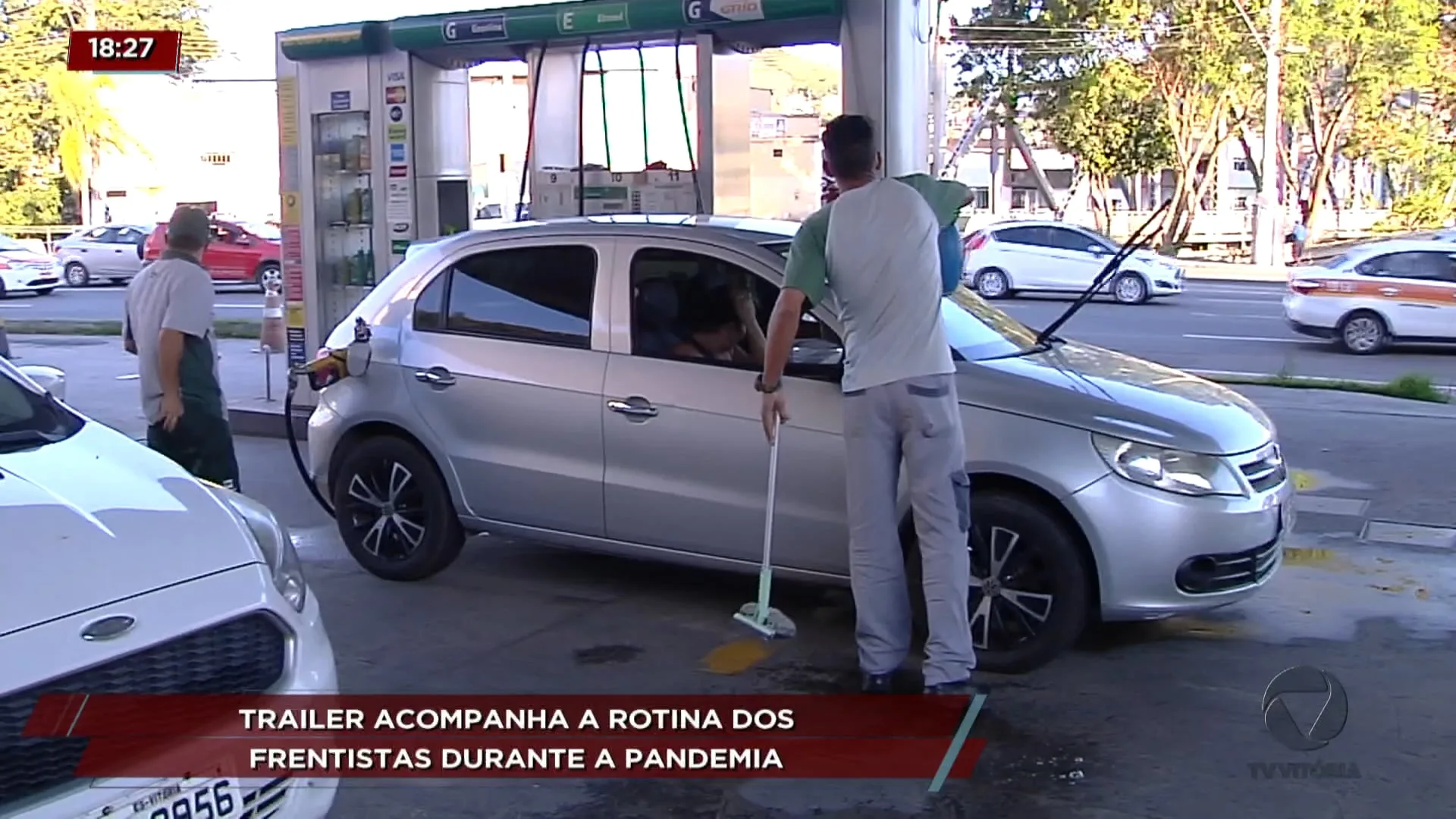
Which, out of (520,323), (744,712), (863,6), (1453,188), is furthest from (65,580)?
(1453,188)

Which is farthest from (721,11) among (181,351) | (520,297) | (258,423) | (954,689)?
(954,689)

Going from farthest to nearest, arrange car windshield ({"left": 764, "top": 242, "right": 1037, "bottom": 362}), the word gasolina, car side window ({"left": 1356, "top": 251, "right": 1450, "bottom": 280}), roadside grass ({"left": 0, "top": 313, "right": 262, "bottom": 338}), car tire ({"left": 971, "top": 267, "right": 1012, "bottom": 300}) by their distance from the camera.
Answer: car tire ({"left": 971, "top": 267, "right": 1012, "bottom": 300}), roadside grass ({"left": 0, "top": 313, "right": 262, "bottom": 338}), car side window ({"left": 1356, "top": 251, "right": 1450, "bottom": 280}), car windshield ({"left": 764, "top": 242, "right": 1037, "bottom": 362}), the word gasolina

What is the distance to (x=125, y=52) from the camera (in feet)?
64.8

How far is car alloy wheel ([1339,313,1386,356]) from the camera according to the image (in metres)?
18.7

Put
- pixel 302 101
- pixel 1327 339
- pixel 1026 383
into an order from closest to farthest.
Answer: pixel 1026 383, pixel 302 101, pixel 1327 339

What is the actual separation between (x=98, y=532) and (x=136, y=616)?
0.37 metres

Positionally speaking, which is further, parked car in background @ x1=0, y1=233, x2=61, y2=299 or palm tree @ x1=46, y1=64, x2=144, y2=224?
palm tree @ x1=46, y1=64, x2=144, y2=224

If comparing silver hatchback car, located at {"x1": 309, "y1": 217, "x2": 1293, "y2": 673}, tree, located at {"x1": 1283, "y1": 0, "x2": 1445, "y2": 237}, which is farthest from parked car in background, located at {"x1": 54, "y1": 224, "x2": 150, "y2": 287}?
tree, located at {"x1": 1283, "y1": 0, "x2": 1445, "y2": 237}

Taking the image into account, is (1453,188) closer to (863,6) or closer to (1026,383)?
(863,6)

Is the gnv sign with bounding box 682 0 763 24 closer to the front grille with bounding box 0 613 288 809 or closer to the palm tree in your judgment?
the front grille with bounding box 0 613 288 809

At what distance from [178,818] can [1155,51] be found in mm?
37123

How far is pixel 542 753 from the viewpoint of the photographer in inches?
199

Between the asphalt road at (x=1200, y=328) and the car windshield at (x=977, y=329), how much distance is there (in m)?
7.05
